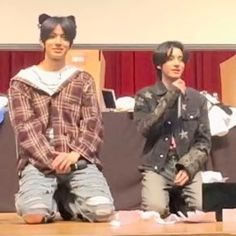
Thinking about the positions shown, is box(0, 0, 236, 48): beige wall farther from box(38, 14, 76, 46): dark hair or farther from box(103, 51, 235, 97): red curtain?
box(38, 14, 76, 46): dark hair

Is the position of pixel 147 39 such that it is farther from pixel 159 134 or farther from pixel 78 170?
pixel 78 170

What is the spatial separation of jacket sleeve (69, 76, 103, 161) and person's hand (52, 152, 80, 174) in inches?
1.1

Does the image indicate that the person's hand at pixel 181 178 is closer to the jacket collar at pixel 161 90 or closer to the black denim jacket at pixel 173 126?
the black denim jacket at pixel 173 126

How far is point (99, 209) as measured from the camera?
1.71 metres

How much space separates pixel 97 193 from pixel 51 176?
132mm

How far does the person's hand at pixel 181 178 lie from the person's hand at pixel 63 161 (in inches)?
15.8

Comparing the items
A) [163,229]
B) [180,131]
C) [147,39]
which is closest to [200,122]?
[180,131]

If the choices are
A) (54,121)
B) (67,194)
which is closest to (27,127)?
(54,121)

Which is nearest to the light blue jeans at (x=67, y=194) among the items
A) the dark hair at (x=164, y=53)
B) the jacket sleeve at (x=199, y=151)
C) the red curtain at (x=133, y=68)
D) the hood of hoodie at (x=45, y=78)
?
the hood of hoodie at (x=45, y=78)

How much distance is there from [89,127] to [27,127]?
17 cm

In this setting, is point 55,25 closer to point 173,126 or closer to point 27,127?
point 27,127

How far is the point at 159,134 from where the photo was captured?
2.10 metres

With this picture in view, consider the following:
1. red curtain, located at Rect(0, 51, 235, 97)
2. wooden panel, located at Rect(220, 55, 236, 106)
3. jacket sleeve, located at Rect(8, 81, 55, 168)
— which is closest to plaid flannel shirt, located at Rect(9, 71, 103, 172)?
jacket sleeve, located at Rect(8, 81, 55, 168)

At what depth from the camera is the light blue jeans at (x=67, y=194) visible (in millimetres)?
1686
